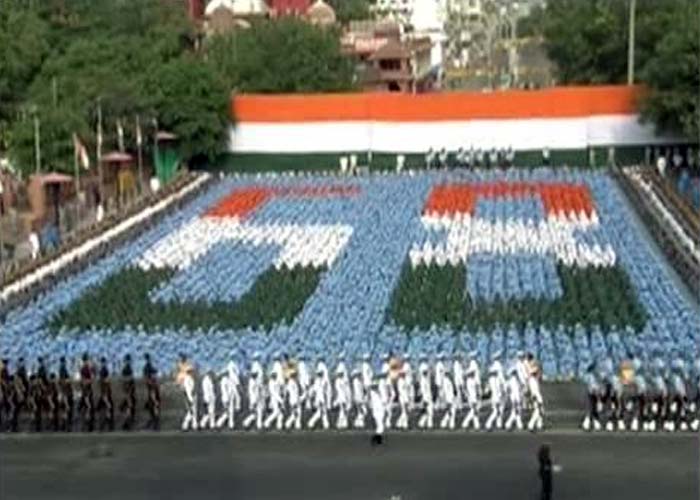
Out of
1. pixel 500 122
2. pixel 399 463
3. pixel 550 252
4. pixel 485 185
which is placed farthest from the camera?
pixel 500 122

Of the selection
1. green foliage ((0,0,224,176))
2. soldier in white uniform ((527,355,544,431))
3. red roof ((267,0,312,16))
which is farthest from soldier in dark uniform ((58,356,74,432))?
red roof ((267,0,312,16))

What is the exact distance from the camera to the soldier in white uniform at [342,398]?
1923 cm

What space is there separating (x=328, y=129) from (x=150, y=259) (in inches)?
794

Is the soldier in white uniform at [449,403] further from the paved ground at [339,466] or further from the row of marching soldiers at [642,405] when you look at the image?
the row of marching soldiers at [642,405]

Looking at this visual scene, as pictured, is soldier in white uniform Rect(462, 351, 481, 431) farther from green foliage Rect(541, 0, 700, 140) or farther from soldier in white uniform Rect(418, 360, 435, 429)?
green foliage Rect(541, 0, 700, 140)

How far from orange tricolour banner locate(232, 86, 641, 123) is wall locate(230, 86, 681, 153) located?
32 mm

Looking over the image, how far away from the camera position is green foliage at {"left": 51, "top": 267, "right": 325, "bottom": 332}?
2555 centimetres

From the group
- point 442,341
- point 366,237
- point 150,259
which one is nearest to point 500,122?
point 366,237

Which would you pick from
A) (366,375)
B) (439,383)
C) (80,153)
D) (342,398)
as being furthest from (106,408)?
(80,153)

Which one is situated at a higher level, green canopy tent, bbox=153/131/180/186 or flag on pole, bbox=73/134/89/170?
flag on pole, bbox=73/134/89/170

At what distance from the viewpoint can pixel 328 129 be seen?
51531 millimetres

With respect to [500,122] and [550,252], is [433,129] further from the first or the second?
[550,252]

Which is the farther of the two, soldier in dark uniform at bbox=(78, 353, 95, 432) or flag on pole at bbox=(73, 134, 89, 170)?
flag on pole at bbox=(73, 134, 89, 170)

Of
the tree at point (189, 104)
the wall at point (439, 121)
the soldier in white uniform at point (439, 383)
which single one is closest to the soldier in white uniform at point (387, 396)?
the soldier in white uniform at point (439, 383)
